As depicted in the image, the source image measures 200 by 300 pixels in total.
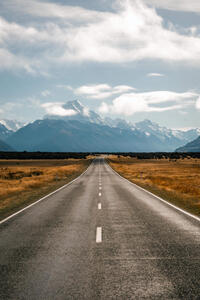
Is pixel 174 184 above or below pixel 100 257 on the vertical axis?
below

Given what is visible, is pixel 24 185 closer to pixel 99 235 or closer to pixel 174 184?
pixel 174 184

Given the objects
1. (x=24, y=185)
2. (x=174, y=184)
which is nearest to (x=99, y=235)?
(x=24, y=185)

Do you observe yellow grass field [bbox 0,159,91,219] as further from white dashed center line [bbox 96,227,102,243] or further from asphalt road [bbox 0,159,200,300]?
white dashed center line [bbox 96,227,102,243]

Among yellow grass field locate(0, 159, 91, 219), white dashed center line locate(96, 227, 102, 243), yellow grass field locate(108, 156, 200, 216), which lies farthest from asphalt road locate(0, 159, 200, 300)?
yellow grass field locate(108, 156, 200, 216)

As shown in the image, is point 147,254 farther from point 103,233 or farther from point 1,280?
point 1,280

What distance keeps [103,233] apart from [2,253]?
3114 millimetres

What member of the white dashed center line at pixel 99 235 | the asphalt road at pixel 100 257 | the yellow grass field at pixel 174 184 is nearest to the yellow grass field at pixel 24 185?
the asphalt road at pixel 100 257

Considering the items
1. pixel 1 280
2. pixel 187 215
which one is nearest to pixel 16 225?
pixel 1 280

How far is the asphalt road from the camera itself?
4.79m

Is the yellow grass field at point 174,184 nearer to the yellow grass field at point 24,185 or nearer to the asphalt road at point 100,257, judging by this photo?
the asphalt road at point 100,257

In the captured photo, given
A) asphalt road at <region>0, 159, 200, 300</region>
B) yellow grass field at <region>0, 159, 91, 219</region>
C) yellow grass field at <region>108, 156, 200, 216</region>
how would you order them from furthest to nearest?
yellow grass field at <region>108, 156, 200, 216</region> < yellow grass field at <region>0, 159, 91, 219</region> < asphalt road at <region>0, 159, 200, 300</region>

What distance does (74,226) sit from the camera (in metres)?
9.89

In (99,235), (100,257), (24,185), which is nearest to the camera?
(100,257)

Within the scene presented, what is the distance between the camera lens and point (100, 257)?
653 centimetres
